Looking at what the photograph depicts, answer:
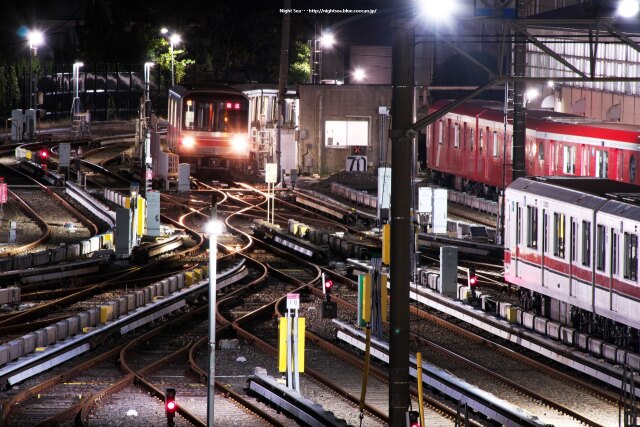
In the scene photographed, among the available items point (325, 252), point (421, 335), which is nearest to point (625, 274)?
point (421, 335)

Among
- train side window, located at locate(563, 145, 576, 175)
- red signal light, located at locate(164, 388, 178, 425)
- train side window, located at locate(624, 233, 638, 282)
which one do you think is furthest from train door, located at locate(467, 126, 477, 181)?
red signal light, located at locate(164, 388, 178, 425)

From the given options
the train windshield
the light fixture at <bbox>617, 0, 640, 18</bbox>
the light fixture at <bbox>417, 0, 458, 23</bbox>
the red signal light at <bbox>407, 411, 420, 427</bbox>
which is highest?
the light fixture at <bbox>617, 0, 640, 18</bbox>

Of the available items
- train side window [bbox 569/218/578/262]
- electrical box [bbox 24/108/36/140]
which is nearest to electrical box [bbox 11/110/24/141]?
electrical box [bbox 24/108/36/140]

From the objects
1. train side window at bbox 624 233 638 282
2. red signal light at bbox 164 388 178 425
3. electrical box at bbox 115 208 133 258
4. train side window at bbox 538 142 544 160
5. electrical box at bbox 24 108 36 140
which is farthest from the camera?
electrical box at bbox 24 108 36 140

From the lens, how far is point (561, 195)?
22.5 meters

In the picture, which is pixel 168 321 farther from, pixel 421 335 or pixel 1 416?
pixel 1 416

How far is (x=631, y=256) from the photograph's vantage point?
1984cm

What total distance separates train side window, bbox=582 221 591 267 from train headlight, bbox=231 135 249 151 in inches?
1101

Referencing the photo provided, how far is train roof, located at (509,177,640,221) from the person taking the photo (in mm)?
20297

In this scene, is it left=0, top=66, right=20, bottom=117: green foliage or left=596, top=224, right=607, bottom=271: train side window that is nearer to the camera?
left=596, top=224, right=607, bottom=271: train side window

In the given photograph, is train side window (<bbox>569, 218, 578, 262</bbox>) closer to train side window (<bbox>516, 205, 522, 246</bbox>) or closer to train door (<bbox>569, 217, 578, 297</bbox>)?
train door (<bbox>569, 217, 578, 297</bbox>)

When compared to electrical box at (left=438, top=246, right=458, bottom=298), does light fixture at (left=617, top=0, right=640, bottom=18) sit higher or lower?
higher

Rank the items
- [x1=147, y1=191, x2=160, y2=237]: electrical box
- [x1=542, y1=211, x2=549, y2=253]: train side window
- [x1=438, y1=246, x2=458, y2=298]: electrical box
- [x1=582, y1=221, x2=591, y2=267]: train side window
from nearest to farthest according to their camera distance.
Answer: [x1=582, y1=221, x2=591, y2=267]: train side window, [x1=542, y1=211, x2=549, y2=253]: train side window, [x1=438, y1=246, x2=458, y2=298]: electrical box, [x1=147, y1=191, x2=160, y2=237]: electrical box

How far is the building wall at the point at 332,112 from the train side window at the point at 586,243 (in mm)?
28546
